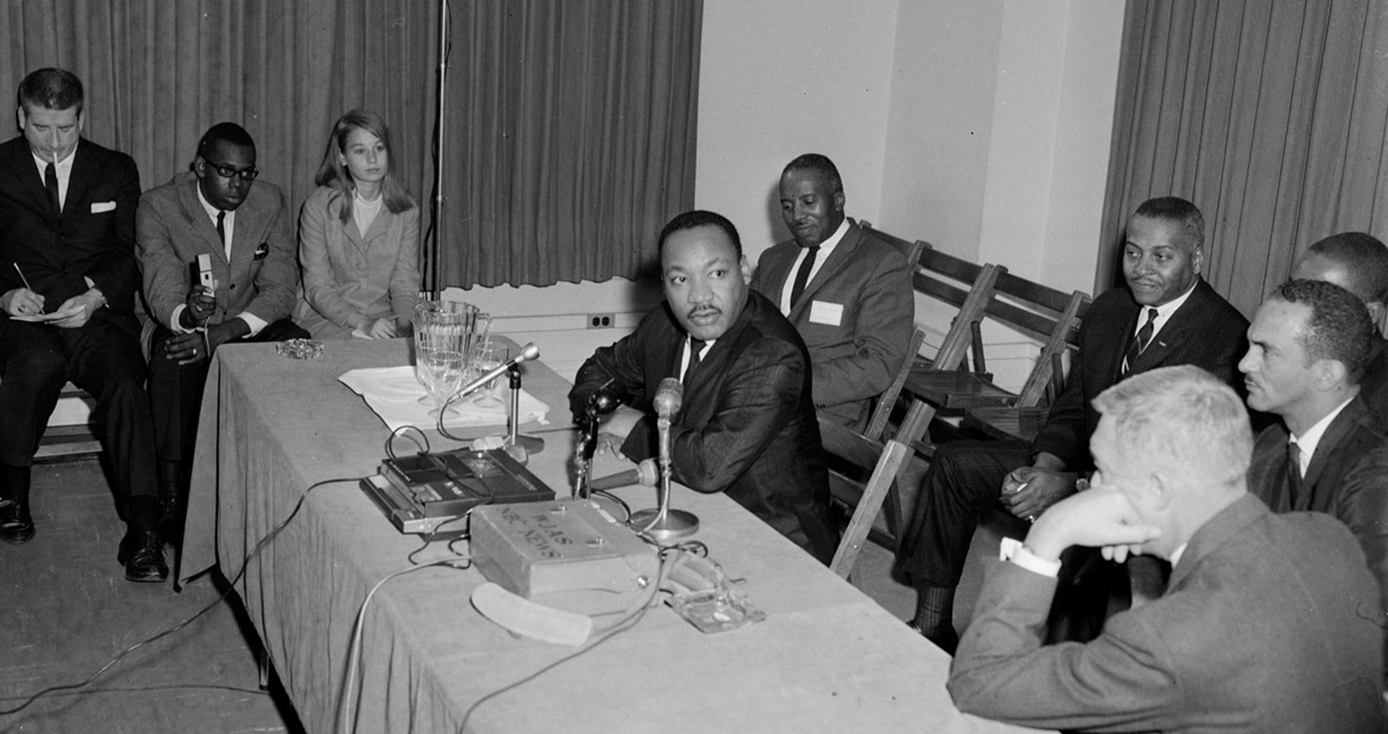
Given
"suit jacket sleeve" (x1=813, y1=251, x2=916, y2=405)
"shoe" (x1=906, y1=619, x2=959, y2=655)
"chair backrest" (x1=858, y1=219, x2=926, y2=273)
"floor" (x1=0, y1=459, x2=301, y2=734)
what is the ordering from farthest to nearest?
"chair backrest" (x1=858, y1=219, x2=926, y2=273), "suit jacket sleeve" (x1=813, y1=251, x2=916, y2=405), "shoe" (x1=906, y1=619, x2=959, y2=655), "floor" (x1=0, y1=459, x2=301, y2=734)

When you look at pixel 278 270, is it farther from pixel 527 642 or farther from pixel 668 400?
pixel 527 642

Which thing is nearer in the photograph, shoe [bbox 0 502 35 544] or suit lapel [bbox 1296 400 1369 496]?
suit lapel [bbox 1296 400 1369 496]

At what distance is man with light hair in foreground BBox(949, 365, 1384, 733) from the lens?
67.2 inches

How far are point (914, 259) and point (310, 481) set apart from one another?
11.9 feet

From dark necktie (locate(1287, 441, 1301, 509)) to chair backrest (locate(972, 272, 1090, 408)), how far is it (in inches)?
Result: 76.8

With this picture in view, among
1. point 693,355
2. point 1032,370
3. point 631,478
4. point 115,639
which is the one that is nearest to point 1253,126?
point 1032,370

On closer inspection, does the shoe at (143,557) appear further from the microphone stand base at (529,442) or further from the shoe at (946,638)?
the shoe at (946,638)

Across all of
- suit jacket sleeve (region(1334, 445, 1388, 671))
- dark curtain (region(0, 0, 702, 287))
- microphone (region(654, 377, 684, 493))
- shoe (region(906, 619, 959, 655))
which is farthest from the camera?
dark curtain (region(0, 0, 702, 287))

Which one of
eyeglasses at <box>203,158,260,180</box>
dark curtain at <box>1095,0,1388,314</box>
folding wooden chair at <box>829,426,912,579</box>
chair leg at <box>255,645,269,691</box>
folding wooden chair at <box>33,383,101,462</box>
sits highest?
dark curtain at <box>1095,0,1388,314</box>

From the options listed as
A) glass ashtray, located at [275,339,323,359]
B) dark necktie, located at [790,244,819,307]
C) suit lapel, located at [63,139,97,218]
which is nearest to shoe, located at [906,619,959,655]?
dark necktie, located at [790,244,819,307]

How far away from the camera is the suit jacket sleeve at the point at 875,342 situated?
168 inches

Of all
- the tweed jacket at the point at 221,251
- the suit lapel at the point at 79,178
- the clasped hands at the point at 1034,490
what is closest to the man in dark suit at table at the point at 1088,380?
the clasped hands at the point at 1034,490

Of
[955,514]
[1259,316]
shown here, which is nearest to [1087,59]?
[955,514]

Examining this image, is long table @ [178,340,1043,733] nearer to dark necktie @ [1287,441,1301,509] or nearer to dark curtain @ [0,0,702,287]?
dark necktie @ [1287,441,1301,509]
